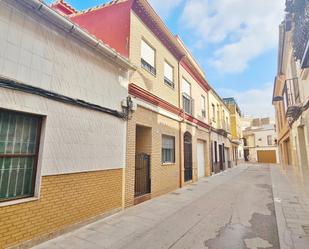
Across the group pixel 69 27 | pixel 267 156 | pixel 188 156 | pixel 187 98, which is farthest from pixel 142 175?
pixel 267 156

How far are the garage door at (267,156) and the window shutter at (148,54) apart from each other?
35278 millimetres

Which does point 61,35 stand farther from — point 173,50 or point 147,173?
point 173,50

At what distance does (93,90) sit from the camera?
539 cm

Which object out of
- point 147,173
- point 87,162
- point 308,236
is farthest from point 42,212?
point 308,236

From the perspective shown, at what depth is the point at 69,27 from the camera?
456 cm

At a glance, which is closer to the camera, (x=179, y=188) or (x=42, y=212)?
(x=42, y=212)

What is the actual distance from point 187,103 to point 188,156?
304 cm

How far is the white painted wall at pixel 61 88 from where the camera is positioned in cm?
369

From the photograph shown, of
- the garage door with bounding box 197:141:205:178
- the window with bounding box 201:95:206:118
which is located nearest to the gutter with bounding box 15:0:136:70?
the garage door with bounding box 197:141:205:178

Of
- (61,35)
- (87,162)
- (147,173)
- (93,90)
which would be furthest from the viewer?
(147,173)

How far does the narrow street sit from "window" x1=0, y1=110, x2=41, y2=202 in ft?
3.74

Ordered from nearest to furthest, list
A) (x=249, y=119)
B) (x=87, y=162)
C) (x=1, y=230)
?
(x=1, y=230) → (x=87, y=162) → (x=249, y=119)

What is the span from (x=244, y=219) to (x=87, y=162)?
4.29 m

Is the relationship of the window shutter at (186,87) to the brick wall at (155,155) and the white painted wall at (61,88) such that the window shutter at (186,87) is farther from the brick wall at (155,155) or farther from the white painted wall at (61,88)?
the white painted wall at (61,88)
